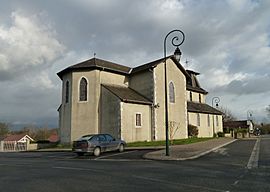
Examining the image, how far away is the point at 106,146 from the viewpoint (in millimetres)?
21016

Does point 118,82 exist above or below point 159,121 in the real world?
above

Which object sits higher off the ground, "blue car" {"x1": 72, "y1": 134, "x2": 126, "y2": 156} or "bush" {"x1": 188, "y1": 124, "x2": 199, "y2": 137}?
"bush" {"x1": 188, "y1": 124, "x2": 199, "y2": 137}

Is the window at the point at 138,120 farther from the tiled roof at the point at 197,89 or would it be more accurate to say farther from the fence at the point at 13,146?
the tiled roof at the point at 197,89

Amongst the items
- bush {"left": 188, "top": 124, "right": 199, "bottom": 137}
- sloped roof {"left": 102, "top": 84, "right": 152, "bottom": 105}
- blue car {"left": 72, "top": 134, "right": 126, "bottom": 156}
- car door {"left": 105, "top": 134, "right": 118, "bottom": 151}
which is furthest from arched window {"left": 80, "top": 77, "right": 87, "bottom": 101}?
bush {"left": 188, "top": 124, "right": 199, "bottom": 137}

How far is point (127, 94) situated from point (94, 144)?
12.5m

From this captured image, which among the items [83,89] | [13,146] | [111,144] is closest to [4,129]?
[13,146]

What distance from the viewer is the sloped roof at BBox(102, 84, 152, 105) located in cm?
2998

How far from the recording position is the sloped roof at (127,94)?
29984 mm

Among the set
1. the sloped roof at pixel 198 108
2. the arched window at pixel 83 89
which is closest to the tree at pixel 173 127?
the sloped roof at pixel 198 108

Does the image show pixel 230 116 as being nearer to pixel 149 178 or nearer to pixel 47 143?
pixel 47 143

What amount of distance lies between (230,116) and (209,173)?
106 metres

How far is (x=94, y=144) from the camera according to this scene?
20.0 m

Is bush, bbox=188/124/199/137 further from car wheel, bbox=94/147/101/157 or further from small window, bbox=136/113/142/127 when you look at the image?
car wheel, bbox=94/147/101/157

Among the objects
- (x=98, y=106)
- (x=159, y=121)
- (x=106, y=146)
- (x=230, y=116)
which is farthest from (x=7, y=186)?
(x=230, y=116)
